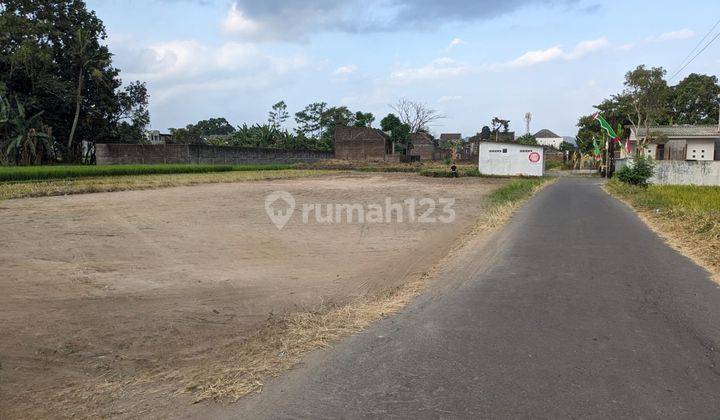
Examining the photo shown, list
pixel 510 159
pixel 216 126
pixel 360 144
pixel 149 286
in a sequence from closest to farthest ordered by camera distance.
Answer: pixel 149 286
pixel 510 159
pixel 360 144
pixel 216 126

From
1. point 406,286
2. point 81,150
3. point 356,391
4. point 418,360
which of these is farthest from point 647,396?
point 81,150

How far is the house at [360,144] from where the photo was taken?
7181 cm

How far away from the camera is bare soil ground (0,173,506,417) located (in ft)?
12.9

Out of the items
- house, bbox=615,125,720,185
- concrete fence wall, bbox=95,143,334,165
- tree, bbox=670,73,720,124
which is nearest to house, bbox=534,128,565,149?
tree, bbox=670,73,720,124

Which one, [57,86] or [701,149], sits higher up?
[57,86]

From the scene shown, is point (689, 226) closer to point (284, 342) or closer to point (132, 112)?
point (284, 342)

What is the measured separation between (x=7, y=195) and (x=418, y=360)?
19.7m

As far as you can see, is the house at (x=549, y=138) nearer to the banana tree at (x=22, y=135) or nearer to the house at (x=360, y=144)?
the house at (x=360, y=144)

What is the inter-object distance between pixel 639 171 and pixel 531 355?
25.2 meters

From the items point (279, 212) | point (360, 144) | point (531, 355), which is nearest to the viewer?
point (531, 355)

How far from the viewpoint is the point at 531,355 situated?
4117 millimetres

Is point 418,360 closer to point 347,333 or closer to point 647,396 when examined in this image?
point 347,333

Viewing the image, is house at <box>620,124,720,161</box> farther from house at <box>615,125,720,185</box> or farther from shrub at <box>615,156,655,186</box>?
shrub at <box>615,156,655,186</box>

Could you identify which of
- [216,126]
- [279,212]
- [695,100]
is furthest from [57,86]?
Answer: [216,126]
